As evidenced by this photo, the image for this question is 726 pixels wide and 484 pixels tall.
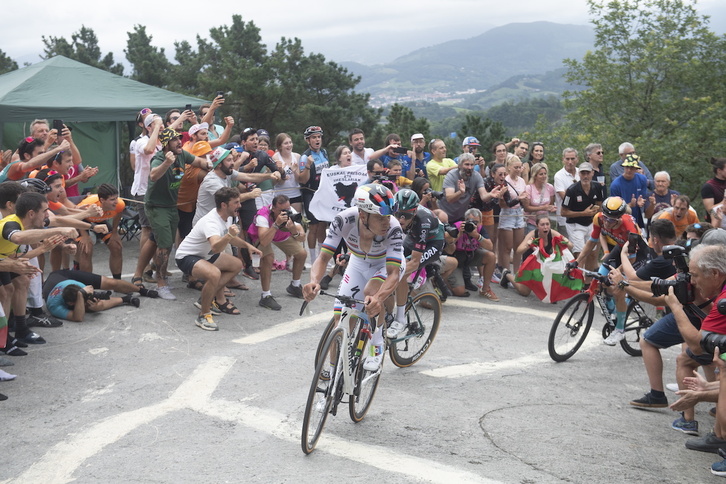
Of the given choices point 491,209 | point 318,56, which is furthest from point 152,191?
point 318,56

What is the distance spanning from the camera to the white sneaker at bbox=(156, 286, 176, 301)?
9.73 meters

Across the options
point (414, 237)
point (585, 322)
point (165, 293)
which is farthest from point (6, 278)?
point (585, 322)

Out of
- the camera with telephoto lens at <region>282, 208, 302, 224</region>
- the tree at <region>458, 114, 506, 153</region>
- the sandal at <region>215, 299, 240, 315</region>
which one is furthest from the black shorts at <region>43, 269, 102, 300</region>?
the tree at <region>458, 114, 506, 153</region>

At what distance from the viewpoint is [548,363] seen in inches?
331

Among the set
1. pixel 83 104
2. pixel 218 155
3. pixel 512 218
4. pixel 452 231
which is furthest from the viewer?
pixel 83 104

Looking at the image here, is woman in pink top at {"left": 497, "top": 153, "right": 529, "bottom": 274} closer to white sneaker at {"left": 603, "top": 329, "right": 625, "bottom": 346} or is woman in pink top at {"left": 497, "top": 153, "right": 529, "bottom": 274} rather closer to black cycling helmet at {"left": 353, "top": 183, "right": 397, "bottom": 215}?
white sneaker at {"left": 603, "top": 329, "right": 625, "bottom": 346}

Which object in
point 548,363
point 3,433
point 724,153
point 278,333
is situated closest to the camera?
point 3,433

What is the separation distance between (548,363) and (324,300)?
377cm

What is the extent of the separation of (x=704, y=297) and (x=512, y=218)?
5.97 meters

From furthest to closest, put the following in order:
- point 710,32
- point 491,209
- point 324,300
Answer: point 710,32 < point 491,209 < point 324,300

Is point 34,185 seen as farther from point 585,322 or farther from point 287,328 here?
point 585,322

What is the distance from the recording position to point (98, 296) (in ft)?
29.6

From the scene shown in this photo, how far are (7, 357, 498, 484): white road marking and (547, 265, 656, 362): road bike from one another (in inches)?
136

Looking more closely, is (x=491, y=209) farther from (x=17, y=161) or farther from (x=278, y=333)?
(x=17, y=161)
